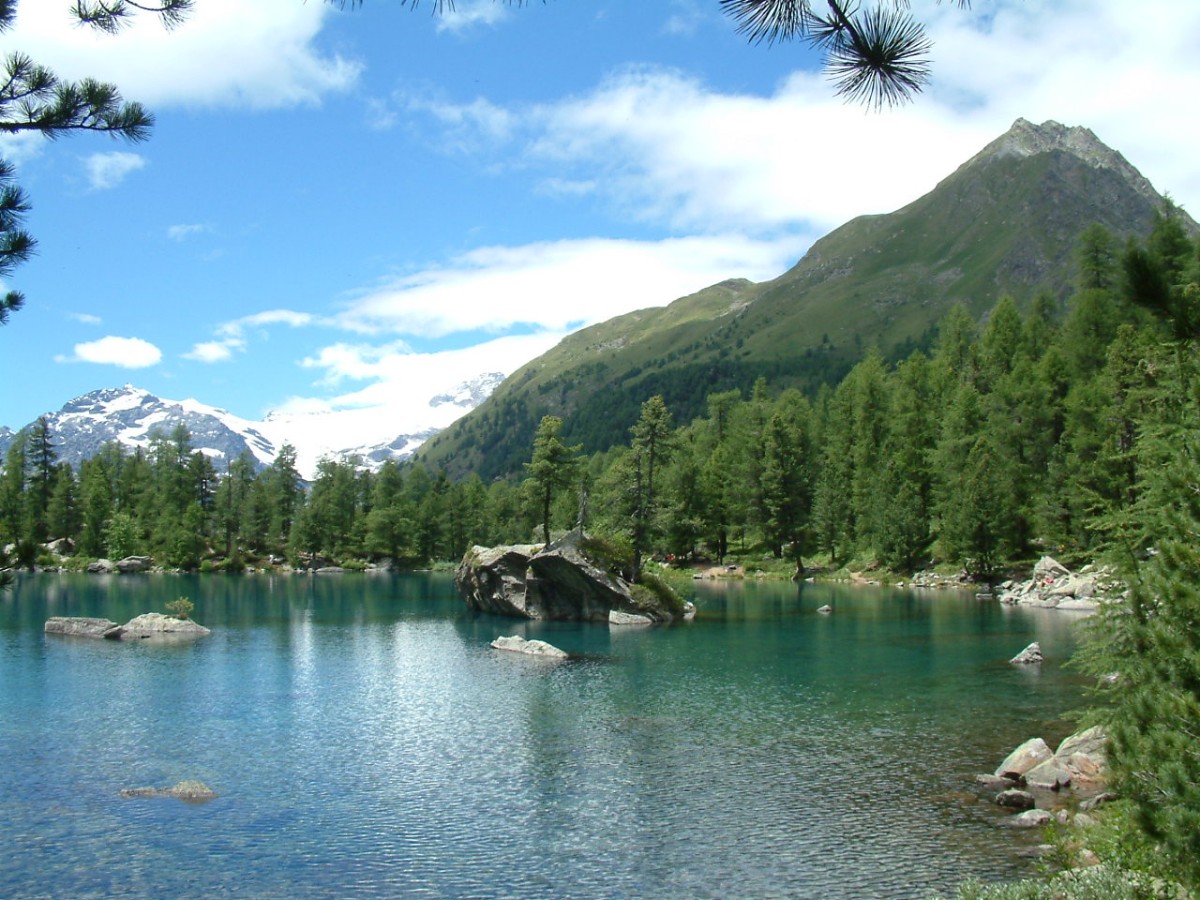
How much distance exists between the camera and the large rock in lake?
6197 centimetres

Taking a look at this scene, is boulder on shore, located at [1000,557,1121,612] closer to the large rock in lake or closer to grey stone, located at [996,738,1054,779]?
the large rock in lake

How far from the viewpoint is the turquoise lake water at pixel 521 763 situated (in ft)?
58.5

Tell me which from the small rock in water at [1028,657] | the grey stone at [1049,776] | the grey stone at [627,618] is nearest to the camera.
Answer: the grey stone at [1049,776]

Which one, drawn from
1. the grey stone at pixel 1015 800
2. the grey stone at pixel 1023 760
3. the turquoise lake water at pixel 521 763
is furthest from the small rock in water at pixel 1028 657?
the grey stone at pixel 1015 800

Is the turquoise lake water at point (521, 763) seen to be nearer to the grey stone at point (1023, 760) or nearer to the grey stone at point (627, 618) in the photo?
the grey stone at point (1023, 760)

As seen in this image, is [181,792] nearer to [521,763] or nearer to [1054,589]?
[521,763]

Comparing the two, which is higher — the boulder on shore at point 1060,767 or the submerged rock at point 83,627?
the submerged rock at point 83,627

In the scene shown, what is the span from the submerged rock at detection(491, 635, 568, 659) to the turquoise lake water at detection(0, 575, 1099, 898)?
A: 3.82ft

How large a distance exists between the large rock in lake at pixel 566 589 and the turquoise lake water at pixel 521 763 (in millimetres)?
10036

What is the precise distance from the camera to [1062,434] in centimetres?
7981

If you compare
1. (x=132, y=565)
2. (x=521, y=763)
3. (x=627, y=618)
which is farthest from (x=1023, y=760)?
(x=132, y=565)

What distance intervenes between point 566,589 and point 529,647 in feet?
49.4

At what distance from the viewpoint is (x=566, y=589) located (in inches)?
2485

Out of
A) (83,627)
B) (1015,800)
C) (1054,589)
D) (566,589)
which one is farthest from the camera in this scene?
(1054,589)
